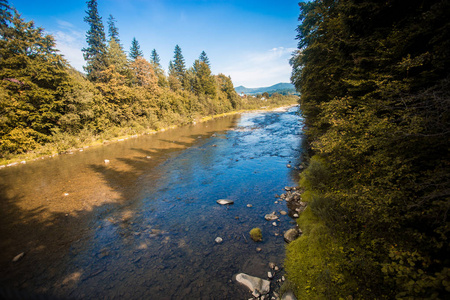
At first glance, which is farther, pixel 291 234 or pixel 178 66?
pixel 178 66

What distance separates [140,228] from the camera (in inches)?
360

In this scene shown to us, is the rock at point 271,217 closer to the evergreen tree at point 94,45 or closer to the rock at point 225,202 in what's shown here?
the rock at point 225,202

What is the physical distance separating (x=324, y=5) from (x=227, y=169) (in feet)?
52.8

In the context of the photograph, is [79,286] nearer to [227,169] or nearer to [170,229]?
[170,229]

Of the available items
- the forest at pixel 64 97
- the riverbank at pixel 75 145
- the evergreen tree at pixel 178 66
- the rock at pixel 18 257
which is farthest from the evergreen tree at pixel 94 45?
the rock at pixel 18 257

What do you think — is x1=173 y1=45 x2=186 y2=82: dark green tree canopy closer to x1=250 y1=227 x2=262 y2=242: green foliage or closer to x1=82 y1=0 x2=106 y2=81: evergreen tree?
x1=82 y1=0 x2=106 y2=81: evergreen tree

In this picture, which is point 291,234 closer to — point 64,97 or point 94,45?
point 64,97

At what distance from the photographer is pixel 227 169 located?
16531 mm

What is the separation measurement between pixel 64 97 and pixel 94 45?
24.2 meters

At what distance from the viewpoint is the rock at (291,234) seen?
25.0ft

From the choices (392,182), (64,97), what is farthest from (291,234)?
(64,97)

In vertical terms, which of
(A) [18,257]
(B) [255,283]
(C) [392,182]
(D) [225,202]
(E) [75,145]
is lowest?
(B) [255,283]

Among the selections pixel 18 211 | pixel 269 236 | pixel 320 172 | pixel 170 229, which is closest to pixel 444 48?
pixel 320 172

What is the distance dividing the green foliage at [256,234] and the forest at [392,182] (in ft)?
4.63
